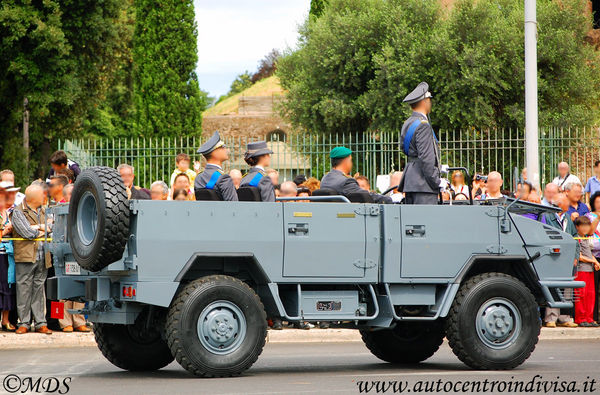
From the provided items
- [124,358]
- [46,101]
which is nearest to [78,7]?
[46,101]

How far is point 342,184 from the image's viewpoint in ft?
36.2

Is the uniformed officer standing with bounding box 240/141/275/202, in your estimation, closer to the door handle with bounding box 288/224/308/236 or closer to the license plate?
the door handle with bounding box 288/224/308/236

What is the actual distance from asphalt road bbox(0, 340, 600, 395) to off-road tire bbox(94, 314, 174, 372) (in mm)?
151

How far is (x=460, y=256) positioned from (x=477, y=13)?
2413 cm

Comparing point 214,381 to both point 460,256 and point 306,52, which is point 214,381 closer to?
point 460,256

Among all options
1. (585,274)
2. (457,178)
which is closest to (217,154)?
(585,274)

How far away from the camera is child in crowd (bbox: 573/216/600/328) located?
1605cm

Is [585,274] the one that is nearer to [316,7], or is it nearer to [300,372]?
[300,372]

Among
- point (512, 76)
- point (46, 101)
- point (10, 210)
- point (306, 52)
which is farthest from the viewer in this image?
point (306, 52)

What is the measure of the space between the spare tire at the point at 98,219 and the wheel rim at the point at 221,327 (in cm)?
94

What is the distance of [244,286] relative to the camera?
9.51 meters

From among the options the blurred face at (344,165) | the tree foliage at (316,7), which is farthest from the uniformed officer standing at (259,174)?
the tree foliage at (316,7)

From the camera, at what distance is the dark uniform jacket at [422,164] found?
10.8 m

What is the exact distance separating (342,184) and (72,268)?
291 cm
